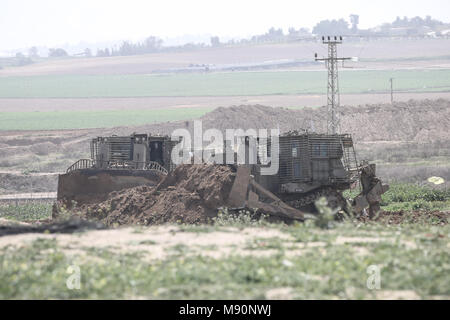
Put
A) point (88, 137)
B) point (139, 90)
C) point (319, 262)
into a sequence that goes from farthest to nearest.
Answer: point (139, 90), point (88, 137), point (319, 262)

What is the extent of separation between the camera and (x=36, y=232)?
17078 millimetres

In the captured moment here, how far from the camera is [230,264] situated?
13914mm

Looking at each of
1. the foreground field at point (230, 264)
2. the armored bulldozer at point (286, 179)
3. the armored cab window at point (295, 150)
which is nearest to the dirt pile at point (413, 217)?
the armored bulldozer at point (286, 179)

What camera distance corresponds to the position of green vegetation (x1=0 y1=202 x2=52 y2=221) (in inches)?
1553

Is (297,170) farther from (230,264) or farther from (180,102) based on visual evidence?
(180,102)

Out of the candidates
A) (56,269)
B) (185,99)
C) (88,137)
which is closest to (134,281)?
(56,269)

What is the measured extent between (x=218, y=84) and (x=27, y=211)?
11428 centimetres

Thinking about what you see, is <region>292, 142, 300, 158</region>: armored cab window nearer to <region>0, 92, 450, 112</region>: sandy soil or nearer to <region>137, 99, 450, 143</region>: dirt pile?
<region>137, 99, 450, 143</region>: dirt pile

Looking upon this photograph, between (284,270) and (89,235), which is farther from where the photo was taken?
(89,235)

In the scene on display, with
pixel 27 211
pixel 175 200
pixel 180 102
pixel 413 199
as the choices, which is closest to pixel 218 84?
pixel 180 102

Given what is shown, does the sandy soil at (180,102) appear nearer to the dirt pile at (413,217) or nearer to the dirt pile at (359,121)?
the dirt pile at (359,121)

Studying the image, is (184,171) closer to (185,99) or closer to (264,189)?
(264,189)

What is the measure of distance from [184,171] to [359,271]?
15023mm

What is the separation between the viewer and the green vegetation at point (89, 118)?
3775 inches
